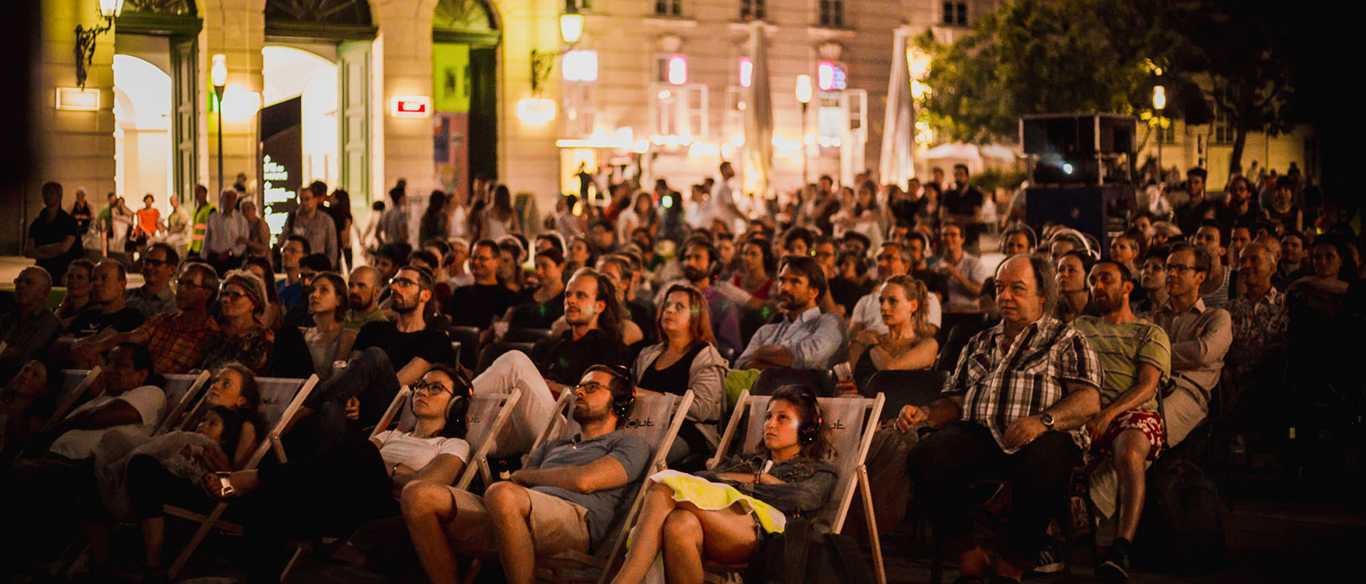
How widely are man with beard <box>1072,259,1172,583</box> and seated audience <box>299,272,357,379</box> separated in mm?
3851

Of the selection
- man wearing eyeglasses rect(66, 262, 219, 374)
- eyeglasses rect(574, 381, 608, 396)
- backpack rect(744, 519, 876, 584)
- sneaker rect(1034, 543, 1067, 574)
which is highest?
man wearing eyeglasses rect(66, 262, 219, 374)

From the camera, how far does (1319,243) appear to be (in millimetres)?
8750

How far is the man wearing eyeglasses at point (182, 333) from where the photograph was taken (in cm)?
816

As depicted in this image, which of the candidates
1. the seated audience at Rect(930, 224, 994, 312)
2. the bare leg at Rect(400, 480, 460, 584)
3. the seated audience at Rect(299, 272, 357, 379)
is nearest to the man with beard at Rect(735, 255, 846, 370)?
the seated audience at Rect(299, 272, 357, 379)

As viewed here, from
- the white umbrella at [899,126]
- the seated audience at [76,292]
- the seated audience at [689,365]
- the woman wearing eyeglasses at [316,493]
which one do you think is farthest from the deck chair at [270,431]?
the white umbrella at [899,126]

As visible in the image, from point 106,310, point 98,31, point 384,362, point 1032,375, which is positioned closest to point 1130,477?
point 1032,375

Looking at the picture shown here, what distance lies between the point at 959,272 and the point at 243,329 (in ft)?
19.3

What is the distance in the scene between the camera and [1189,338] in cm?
734

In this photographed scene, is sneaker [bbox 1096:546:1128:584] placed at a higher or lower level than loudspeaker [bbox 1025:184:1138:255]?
lower

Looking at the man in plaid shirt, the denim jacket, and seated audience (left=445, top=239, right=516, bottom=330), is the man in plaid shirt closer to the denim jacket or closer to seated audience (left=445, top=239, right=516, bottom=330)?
the denim jacket

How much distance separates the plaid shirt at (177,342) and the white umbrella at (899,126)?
17.2 metres

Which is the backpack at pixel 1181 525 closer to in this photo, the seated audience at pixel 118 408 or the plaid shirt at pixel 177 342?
the seated audience at pixel 118 408

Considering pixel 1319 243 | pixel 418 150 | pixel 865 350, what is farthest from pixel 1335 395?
pixel 418 150

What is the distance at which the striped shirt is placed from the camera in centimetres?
648
